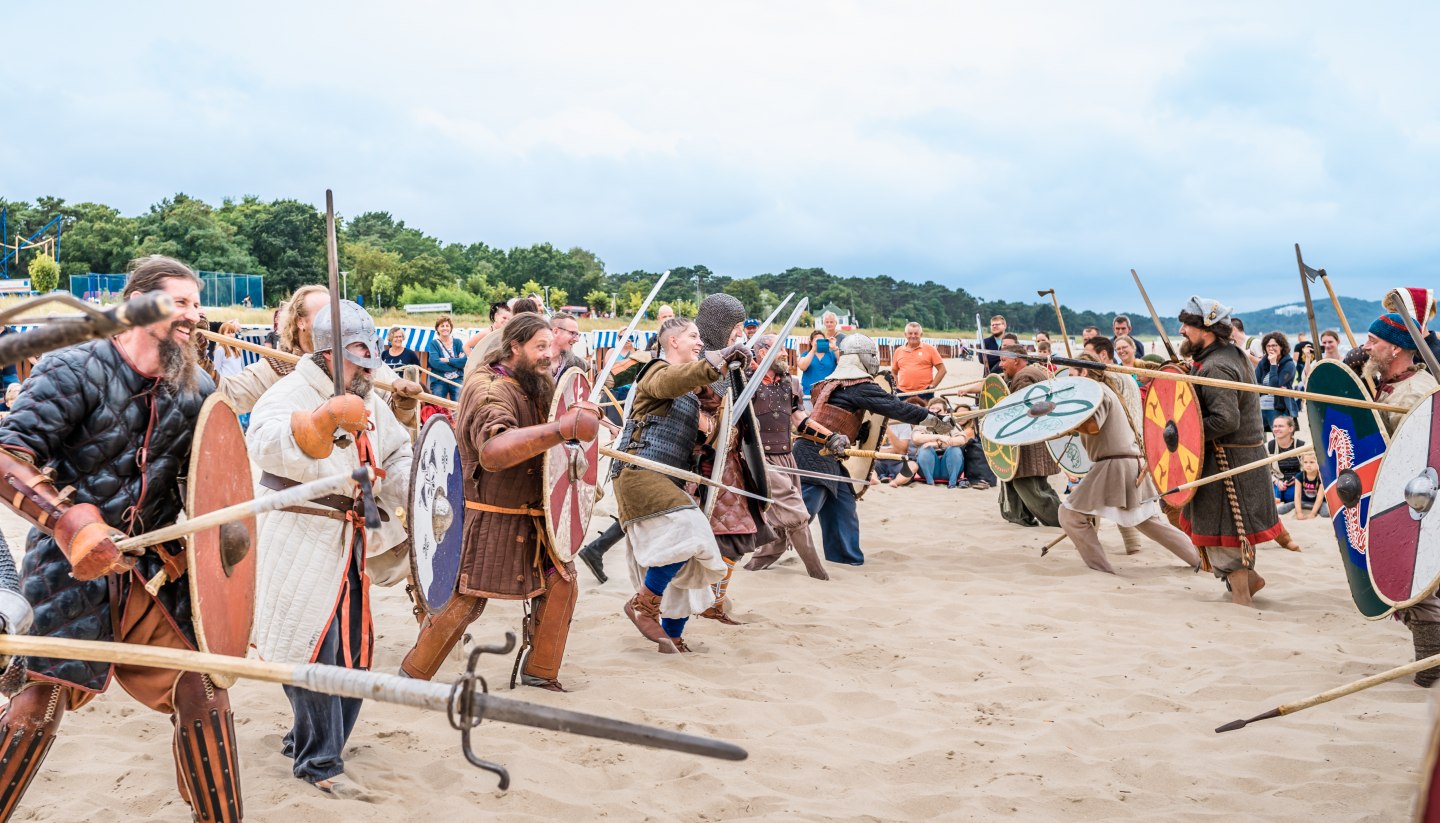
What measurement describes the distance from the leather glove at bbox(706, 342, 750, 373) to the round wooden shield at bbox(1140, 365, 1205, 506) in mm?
2616

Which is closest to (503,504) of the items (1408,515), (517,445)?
(517,445)

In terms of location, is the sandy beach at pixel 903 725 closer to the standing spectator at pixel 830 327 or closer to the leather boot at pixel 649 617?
the leather boot at pixel 649 617

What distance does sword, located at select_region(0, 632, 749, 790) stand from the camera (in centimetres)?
156

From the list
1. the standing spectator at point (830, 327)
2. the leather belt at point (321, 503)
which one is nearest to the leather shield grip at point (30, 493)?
the leather belt at point (321, 503)

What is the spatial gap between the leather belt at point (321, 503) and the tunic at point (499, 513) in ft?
2.40

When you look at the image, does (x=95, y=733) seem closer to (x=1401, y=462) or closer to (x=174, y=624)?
(x=174, y=624)

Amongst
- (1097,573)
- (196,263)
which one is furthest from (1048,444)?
(196,263)

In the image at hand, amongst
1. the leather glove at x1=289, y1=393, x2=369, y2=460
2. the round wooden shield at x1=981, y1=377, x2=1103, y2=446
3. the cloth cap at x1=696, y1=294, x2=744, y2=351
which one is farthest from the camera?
the round wooden shield at x1=981, y1=377, x2=1103, y2=446

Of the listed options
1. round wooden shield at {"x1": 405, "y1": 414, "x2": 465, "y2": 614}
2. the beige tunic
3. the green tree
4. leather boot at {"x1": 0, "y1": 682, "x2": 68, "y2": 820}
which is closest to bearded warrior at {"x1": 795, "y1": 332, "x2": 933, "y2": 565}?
the beige tunic

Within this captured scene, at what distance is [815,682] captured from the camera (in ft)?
15.3

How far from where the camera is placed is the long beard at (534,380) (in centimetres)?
418

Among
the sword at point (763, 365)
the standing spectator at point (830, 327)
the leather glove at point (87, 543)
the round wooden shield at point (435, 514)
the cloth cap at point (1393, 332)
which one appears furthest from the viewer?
the standing spectator at point (830, 327)

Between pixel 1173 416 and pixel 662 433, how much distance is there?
9.83 ft

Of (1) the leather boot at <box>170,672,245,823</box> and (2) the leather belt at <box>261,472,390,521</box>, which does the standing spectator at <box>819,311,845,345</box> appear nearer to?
(2) the leather belt at <box>261,472,390,521</box>
